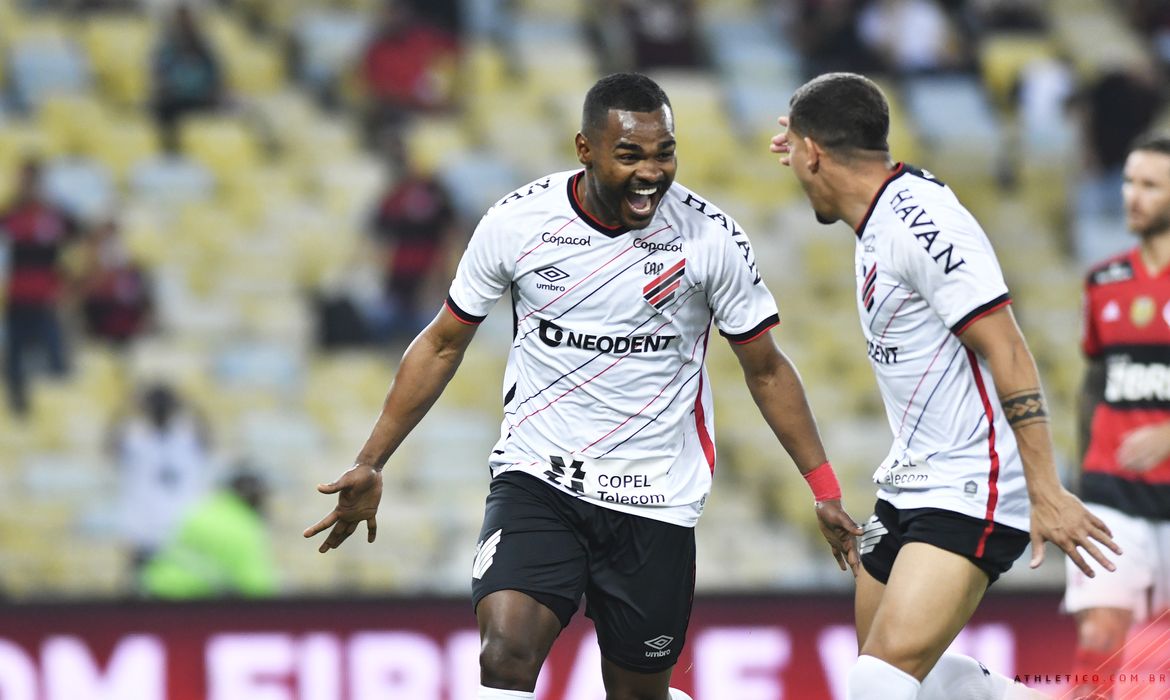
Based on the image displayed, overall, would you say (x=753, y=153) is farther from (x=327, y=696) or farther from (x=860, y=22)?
(x=327, y=696)

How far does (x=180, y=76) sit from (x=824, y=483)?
9.25 m

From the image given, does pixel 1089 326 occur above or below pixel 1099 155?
below

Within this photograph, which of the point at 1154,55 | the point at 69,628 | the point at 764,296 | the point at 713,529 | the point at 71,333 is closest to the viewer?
the point at 764,296

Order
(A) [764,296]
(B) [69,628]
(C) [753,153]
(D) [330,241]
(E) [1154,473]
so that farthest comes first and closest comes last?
(C) [753,153] → (D) [330,241] → (B) [69,628] → (E) [1154,473] → (A) [764,296]

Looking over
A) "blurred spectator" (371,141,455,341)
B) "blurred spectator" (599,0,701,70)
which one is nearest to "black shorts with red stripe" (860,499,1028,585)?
"blurred spectator" (371,141,455,341)

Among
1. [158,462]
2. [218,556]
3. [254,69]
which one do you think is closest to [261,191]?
[254,69]

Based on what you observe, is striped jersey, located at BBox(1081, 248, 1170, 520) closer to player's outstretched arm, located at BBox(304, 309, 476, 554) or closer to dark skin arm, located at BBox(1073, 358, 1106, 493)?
dark skin arm, located at BBox(1073, 358, 1106, 493)

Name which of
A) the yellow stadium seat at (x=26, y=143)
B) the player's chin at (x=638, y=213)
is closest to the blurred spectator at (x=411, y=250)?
the yellow stadium seat at (x=26, y=143)

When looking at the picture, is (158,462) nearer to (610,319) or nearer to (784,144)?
(610,319)

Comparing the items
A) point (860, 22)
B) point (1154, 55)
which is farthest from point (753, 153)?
point (1154, 55)

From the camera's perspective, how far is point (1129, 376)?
6348mm

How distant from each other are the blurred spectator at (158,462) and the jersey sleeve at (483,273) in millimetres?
5483

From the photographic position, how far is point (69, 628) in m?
7.75

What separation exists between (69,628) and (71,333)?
4269 millimetres
